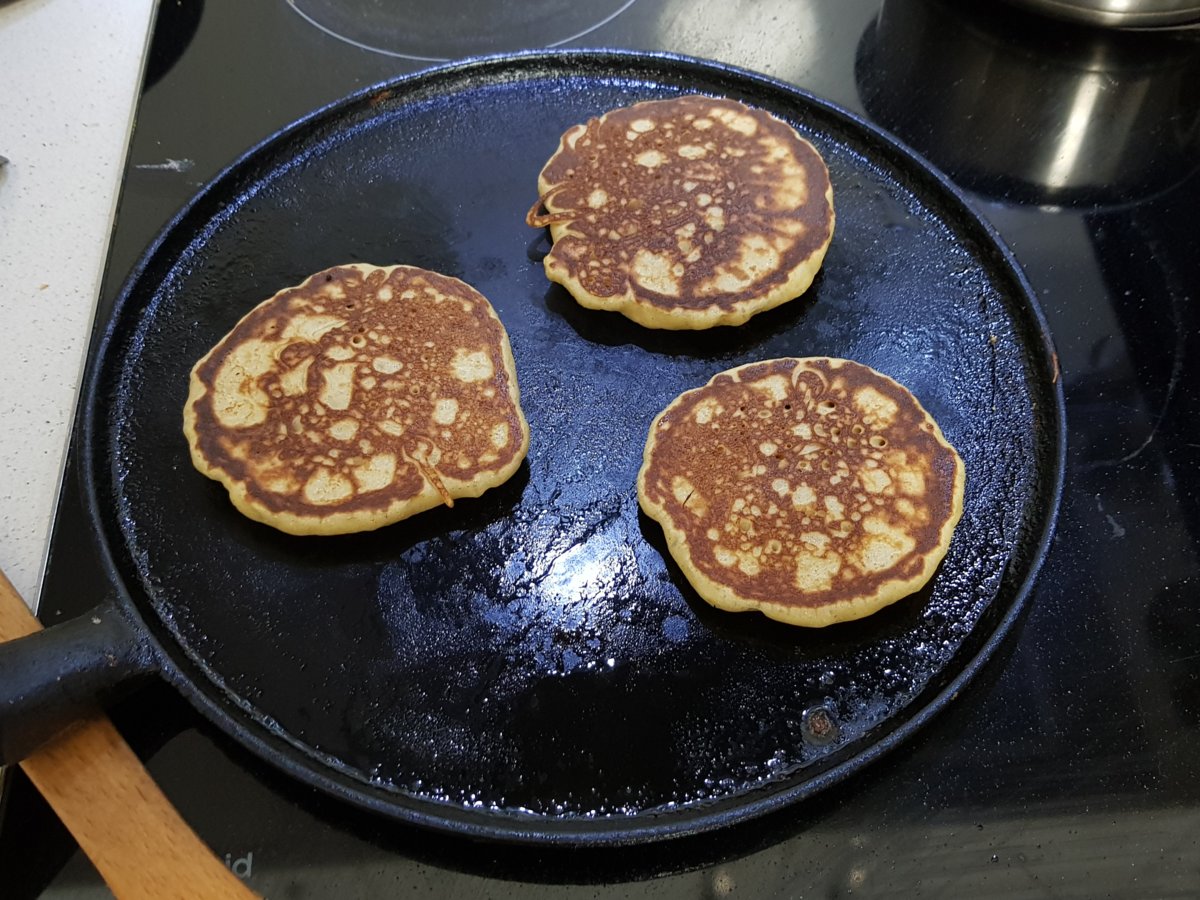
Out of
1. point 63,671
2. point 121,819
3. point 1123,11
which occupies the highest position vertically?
point 1123,11

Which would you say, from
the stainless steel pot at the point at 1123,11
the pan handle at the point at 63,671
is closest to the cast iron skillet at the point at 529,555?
the pan handle at the point at 63,671

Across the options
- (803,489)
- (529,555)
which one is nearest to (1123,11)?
(803,489)

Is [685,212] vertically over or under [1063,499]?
over

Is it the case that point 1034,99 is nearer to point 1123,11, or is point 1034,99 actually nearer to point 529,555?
point 1123,11

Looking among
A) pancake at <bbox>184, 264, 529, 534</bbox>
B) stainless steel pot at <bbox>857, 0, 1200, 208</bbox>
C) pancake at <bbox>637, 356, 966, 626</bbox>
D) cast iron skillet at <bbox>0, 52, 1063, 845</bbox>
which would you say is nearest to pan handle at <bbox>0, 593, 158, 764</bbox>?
cast iron skillet at <bbox>0, 52, 1063, 845</bbox>

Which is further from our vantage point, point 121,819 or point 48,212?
point 48,212

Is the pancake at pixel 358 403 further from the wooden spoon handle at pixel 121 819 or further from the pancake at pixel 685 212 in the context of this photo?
the wooden spoon handle at pixel 121 819
